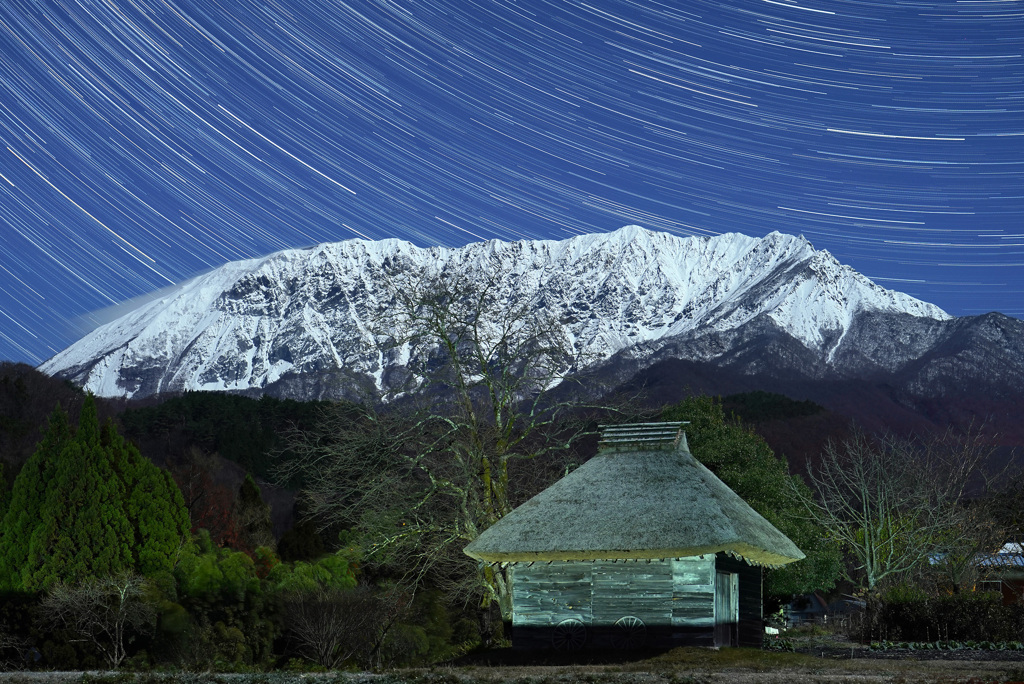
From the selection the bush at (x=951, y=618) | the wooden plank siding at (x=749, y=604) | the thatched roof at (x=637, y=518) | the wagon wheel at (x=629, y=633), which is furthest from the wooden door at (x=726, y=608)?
the bush at (x=951, y=618)

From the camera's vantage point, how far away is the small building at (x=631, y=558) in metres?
18.8

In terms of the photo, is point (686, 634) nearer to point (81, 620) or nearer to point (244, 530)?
point (81, 620)

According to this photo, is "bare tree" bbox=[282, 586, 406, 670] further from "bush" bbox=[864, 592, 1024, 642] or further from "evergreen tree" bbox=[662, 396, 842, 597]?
"bush" bbox=[864, 592, 1024, 642]

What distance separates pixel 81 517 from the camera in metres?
22.6

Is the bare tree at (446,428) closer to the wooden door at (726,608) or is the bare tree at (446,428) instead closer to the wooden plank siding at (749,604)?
the wooden plank siding at (749,604)

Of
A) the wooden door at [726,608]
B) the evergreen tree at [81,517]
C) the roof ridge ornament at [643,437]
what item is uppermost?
the roof ridge ornament at [643,437]

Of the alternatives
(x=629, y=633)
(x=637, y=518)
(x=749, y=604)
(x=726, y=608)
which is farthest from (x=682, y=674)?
(x=749, y=604)

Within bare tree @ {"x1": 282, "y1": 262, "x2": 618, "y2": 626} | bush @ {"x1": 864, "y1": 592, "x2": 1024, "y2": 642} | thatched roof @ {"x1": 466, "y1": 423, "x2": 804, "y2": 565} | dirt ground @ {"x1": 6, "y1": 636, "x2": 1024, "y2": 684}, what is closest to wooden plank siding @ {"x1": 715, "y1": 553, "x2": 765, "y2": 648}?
thatched roof @ {"x1": 466, "y1": 423, "x2": 804, "y2": 565}

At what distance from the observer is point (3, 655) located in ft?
67.1

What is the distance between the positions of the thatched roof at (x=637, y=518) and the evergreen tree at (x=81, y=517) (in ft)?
28.4

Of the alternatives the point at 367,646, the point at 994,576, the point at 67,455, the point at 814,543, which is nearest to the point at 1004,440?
the point at 994,576

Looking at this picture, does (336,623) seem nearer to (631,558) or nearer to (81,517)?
(81,517)

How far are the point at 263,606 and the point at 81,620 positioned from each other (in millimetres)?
5312

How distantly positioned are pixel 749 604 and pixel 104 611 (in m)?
14.0
